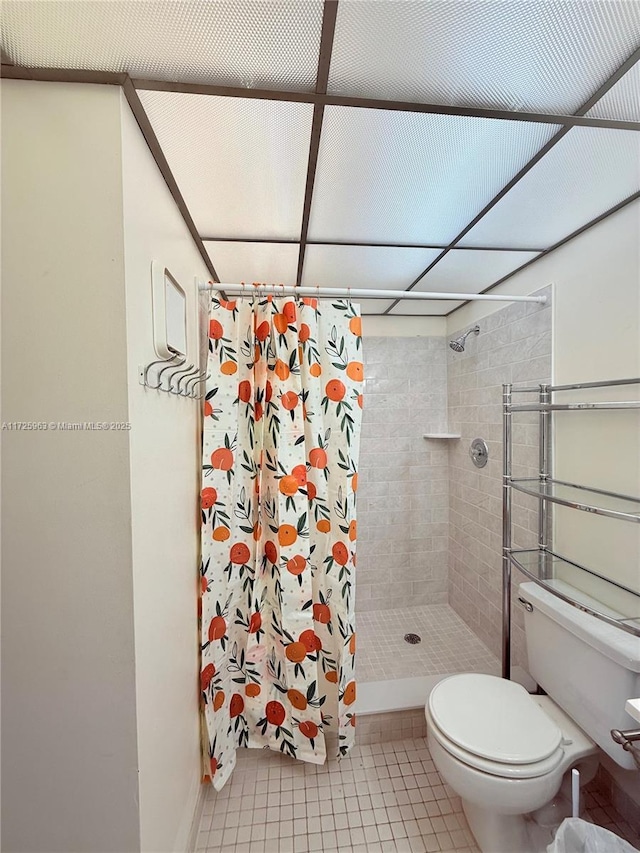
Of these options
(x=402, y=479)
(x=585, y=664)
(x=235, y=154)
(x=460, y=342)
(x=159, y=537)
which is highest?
(x=235, y=154)

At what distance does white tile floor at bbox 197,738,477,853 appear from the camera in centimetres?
117

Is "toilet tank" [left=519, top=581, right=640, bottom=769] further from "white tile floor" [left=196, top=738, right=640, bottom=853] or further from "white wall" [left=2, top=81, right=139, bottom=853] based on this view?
"white wall" [left=2, top=81, right=139, bottom=853]

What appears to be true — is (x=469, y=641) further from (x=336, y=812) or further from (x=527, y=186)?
(x=527, y=186)

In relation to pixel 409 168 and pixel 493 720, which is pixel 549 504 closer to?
pixel 493 720

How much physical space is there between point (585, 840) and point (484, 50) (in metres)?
1.83

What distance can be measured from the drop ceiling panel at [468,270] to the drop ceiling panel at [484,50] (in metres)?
0.74

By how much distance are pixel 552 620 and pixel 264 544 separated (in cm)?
115

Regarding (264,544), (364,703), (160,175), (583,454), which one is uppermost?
(160,175)

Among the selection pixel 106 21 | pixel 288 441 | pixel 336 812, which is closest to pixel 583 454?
pixel 288 441

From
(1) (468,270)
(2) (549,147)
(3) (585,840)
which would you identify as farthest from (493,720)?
(1) (468,270)

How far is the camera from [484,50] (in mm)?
667

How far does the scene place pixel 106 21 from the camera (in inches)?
23.8

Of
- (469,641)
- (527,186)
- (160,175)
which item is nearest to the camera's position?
A: (160,175)

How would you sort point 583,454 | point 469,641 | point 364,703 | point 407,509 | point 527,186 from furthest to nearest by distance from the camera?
1. point 407,509
2. point 469,641
3. point 364,703
4. point 583,454
5. point 527,186
